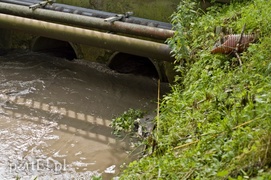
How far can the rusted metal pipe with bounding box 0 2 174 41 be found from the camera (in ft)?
22.9

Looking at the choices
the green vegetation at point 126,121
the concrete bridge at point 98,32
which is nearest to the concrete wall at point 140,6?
the concrete bridge at point 98,32

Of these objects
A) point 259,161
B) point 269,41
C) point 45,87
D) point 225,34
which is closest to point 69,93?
point 45,87

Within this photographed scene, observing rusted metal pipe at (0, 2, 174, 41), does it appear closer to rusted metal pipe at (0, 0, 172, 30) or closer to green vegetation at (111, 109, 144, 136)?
rusted metal pipe at (0, 0, 172, 30)

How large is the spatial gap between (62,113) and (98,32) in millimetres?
1493

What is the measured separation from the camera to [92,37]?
23.6 ft

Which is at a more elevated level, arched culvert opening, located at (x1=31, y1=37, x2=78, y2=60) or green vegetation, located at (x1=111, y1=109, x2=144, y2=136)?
arched culvert opening, located at (x1=31, y1=37, x2=78, y2=60)

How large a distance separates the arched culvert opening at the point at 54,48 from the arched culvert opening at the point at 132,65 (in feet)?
3.46

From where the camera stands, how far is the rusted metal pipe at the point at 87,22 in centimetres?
699

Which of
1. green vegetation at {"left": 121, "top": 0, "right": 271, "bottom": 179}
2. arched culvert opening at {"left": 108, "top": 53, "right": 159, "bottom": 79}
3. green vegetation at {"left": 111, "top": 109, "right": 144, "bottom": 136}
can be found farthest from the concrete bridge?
green vegetation at {"left": 111, "top": 109, "right": 144, "bottom": 136}

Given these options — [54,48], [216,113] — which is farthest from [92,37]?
[216,113]

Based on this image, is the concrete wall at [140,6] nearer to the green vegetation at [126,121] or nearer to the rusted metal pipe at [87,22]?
the rusted metal pipe at [87,22]

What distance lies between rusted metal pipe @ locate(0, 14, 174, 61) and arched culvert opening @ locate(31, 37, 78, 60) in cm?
160

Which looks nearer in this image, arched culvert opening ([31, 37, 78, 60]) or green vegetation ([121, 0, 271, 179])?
green vegetation ([121, 0, 271, 179])

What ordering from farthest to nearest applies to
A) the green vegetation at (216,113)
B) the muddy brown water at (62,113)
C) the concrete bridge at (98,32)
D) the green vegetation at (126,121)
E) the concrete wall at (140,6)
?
the concrete wall at (140,6), the concrete bridge at (98,32), the green vegetation at (126,121), the muddy brown water at (62,113), the green vegetation at (216,113)
